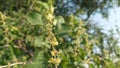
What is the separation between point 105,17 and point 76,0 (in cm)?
119

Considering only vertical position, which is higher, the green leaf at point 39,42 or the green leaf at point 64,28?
the green leaf at point 64,28

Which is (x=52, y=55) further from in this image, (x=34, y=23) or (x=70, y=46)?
(x=70, y=46)

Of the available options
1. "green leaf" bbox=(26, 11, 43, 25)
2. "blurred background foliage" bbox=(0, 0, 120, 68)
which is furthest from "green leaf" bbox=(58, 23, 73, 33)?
"green leaf" bbox=(26, 11, 43, 25)

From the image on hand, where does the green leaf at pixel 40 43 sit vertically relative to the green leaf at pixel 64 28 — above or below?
below

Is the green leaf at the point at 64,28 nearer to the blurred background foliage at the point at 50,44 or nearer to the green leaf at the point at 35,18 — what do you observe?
the blurred background foliage at the point at 50,44

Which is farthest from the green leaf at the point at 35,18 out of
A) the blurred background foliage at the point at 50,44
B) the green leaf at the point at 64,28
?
the green leaf at the point at 64,28

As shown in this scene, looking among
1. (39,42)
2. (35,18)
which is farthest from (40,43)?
(35,18)

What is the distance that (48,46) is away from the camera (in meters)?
1.58

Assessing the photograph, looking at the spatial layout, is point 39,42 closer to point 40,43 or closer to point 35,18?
point 40,43

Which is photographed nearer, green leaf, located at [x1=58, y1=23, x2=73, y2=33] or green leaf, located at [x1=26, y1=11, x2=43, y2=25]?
green leaf, located at [x1=26, y1=11, x2=43, y2=25]

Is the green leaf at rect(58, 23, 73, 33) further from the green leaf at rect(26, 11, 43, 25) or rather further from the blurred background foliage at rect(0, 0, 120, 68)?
the green leaf at rect(26, 11, 43, 25)

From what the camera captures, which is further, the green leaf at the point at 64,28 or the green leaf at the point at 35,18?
the green leaf at the point at 64,28

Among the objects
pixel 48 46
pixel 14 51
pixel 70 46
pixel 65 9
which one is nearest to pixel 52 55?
pixel 48 46

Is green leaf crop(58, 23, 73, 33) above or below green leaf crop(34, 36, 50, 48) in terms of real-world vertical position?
above
